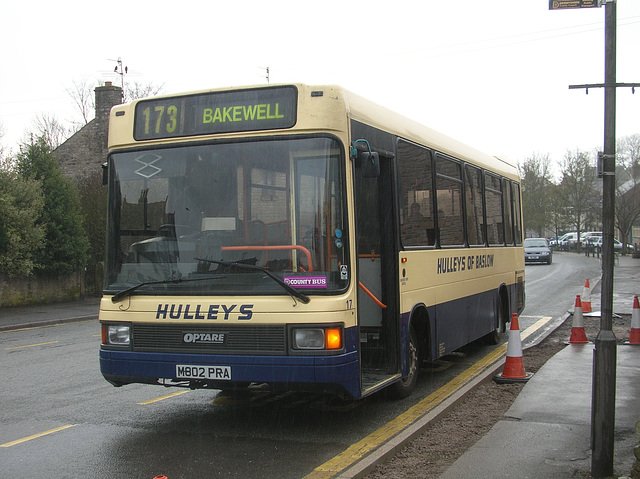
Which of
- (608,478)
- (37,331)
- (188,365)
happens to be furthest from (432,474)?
(37,331)

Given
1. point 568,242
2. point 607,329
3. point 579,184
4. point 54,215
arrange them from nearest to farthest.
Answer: point 607,329 < point 54,215 < point 579,184 < point 568,242

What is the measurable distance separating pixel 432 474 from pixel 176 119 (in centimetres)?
382

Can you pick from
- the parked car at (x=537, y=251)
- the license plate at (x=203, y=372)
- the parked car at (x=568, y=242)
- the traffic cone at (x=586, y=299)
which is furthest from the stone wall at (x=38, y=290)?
the parked car at (x=568, y=242)

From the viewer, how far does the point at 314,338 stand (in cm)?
588

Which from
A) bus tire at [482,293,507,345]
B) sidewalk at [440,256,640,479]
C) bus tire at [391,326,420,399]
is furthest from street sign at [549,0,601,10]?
bus tire at [482,293,507,345]

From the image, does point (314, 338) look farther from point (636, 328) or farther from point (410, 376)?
point (636, 328)

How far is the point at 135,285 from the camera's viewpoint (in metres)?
6.41

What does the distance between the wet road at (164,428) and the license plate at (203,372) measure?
58cm

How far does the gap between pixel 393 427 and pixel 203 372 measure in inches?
73.1

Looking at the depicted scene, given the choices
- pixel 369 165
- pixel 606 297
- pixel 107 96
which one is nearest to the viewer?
pixel 606 297

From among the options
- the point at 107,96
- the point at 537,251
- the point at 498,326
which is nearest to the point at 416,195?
the point at 498,326

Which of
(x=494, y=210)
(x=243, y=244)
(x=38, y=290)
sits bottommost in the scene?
(x=38, y=290)

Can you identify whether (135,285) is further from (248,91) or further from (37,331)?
(37,331)

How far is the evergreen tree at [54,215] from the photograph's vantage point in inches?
869
